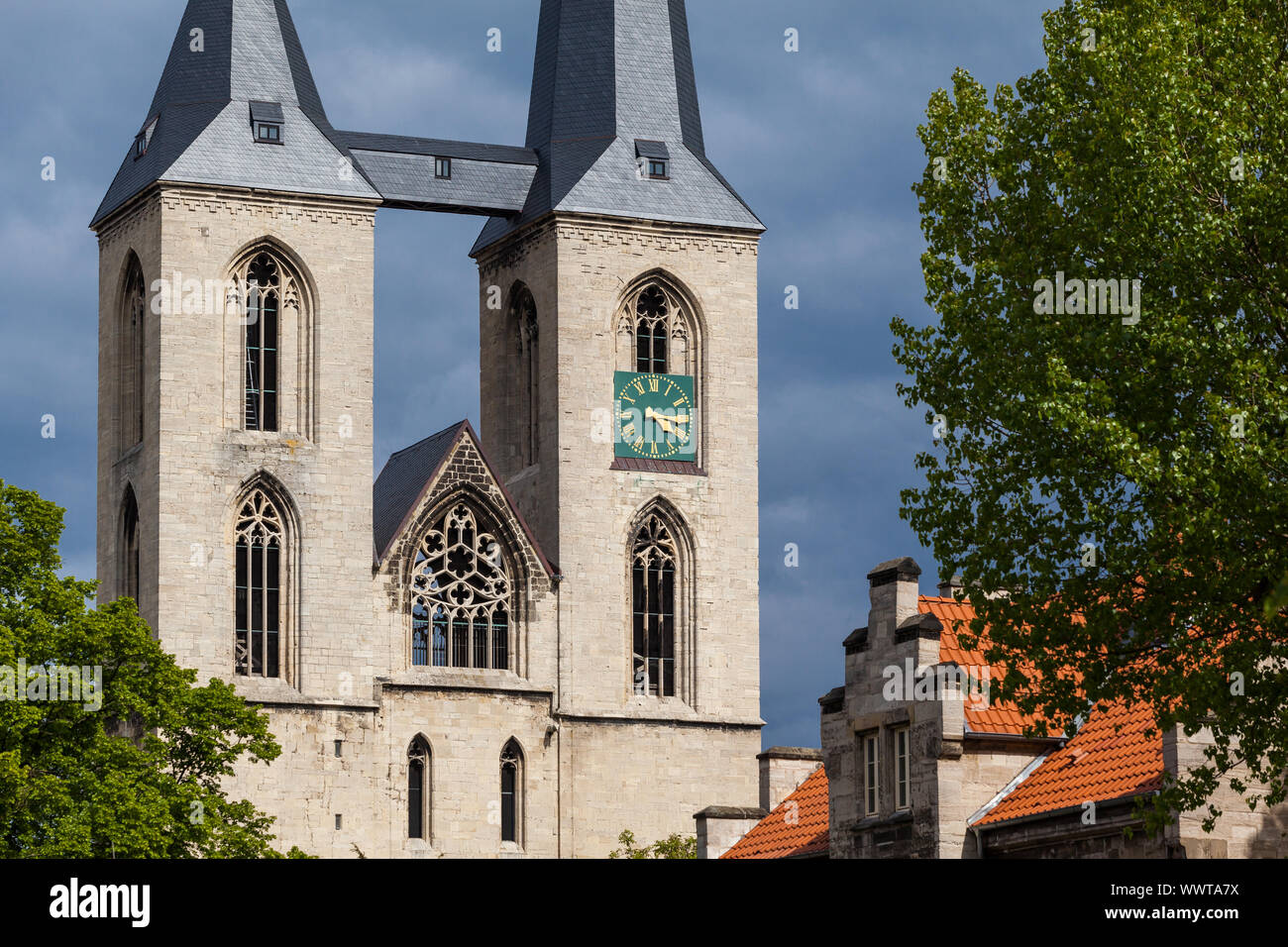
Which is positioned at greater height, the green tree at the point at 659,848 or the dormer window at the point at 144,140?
the dormer window at the point at 144,140

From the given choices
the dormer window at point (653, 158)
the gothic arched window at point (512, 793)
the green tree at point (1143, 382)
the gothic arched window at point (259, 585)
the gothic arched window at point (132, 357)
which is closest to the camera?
the green tree at point (1143, 382)

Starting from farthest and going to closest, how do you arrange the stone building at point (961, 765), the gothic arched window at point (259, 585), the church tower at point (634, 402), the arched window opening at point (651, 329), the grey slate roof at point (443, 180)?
the arched window opening at point (651, 329)
the grey slate roof at point (443, 180)
the church tower at point (634, 402)
the gothic arched window at point (259, 585)
the stone building at point (961, 765)

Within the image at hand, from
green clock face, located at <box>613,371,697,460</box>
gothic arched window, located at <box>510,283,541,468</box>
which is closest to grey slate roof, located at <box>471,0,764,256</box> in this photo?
gothic arched window, located at <box>510,283,541,468</box>

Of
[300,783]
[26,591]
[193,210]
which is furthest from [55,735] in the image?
[193,210]

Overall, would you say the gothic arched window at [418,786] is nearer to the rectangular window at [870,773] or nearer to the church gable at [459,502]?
the church gable at [459,502]

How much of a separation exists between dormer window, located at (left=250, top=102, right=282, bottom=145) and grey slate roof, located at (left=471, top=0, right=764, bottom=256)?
6.92 metres

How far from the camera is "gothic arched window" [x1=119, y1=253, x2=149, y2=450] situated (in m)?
69.0

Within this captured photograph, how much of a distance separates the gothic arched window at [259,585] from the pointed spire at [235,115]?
7937 mm

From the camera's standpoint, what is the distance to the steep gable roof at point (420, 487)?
2680 inches

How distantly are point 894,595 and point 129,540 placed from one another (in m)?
36.4

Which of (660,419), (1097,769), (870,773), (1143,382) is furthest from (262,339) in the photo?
(1143,382)

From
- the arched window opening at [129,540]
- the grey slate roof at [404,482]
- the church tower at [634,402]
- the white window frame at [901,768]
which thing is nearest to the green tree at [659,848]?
the church tower at [634,402]

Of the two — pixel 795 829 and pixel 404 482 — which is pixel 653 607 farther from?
pixel 795 829

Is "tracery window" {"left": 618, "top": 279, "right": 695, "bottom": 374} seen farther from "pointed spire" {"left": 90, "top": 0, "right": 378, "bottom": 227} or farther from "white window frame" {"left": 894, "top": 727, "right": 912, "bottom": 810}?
"white window frame" {"left": 894, "top": 727, "right": 912, "bottom": 810}
